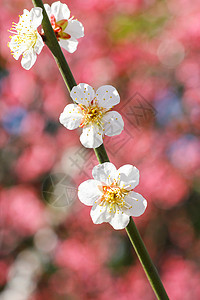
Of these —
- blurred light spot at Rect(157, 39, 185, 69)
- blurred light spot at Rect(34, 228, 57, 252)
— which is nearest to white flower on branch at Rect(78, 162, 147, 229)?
blurred light spot at Rect(157, 39, 185, 69)

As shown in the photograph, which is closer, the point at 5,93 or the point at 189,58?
the point at 189,58

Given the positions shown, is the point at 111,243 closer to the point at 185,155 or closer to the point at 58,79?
the point at 185,155

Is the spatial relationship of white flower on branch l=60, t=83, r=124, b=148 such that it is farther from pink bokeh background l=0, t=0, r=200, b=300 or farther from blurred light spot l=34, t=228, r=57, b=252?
blurred light spot l=34, t=228, r=57, b=252

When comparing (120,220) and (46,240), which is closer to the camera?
(120,220)

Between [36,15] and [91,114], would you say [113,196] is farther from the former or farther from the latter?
[36,15]

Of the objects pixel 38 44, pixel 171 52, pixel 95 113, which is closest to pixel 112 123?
pixel 95 113

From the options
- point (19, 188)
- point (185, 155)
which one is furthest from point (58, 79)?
point (185, 155)

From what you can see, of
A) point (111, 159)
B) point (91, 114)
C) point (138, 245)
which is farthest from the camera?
point (111, 159)

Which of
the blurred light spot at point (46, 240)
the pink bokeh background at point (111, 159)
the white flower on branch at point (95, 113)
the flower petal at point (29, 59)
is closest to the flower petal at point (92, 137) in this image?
the white flower on branch at point (95, 113)
